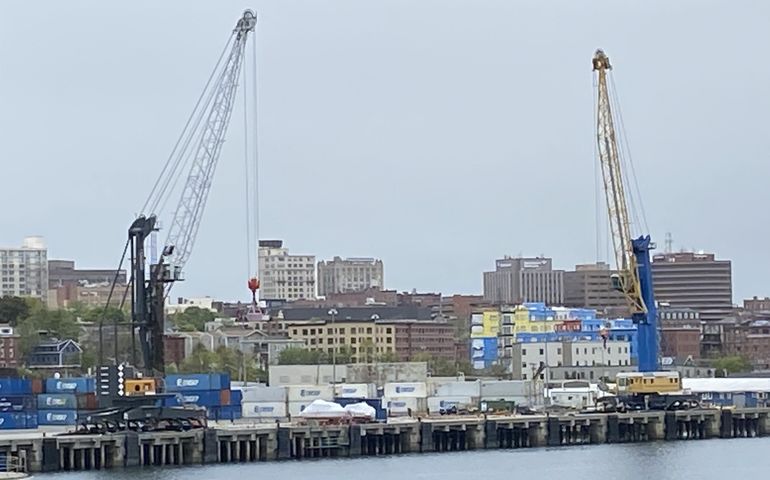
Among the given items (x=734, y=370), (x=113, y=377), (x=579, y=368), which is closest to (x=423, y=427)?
(x=113, y=377)

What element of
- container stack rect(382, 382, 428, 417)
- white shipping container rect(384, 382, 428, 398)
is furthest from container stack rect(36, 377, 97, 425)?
white shipping container rect(384, 382, 428, 398)

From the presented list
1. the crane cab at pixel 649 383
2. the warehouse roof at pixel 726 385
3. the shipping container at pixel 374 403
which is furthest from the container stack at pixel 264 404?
the warehouse roof at pixel 726 385

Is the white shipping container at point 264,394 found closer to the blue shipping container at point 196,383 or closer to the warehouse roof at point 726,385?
the blue shipping container at point 196,383

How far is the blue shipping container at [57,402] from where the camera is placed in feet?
327

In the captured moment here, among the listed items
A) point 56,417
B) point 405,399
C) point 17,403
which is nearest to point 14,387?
point 17,403

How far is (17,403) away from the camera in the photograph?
9775cm

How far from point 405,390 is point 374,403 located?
1210cm

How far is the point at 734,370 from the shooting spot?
17962cm

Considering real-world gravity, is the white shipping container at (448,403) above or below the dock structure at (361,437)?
above

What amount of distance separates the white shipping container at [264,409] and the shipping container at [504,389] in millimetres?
12760

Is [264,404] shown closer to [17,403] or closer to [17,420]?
[17,403]

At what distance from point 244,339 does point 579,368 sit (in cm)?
4684

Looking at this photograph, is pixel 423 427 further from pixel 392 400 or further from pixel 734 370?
pixel 734 370

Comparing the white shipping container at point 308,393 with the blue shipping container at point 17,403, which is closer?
the blue shipping container at point 17,403
